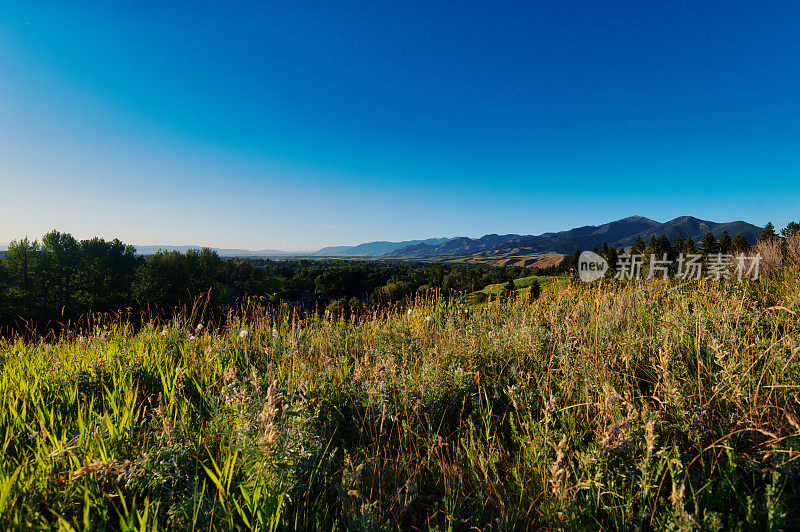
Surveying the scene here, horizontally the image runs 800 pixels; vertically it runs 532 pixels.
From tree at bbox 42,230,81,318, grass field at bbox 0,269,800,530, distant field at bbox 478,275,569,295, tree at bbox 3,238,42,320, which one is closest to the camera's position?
grass field at bbox 0,269,800,530

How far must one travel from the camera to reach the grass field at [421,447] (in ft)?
4.55

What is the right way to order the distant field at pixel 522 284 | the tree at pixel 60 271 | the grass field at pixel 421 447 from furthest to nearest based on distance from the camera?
the tree at pixel 60 271 → the distant field at pixel 522 284 → the grass field at pixel 421 447

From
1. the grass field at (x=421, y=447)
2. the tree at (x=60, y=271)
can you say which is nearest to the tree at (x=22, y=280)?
the tree at (x=60, y=271)

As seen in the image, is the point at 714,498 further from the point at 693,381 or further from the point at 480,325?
the point at 480,325

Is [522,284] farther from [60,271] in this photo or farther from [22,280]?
[22,280]

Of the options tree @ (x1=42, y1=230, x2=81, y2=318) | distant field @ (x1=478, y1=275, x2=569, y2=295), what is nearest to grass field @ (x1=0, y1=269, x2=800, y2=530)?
distant field @ (x1=478, y1=275, x2=569, y2=295)

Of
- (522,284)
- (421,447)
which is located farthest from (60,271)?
(421,447)

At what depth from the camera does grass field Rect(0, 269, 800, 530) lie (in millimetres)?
1388

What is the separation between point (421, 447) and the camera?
203 cm

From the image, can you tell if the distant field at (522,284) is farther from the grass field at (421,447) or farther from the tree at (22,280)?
the tree at (22,280)

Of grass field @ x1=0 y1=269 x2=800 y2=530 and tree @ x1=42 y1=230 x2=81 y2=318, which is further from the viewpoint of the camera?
tree @ x1=42 y1=230 x2=81 y2=318

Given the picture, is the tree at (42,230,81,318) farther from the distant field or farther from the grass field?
the grass field

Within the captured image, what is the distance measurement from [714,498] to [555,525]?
76 centimetres

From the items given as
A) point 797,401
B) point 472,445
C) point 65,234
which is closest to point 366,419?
point 472,445
